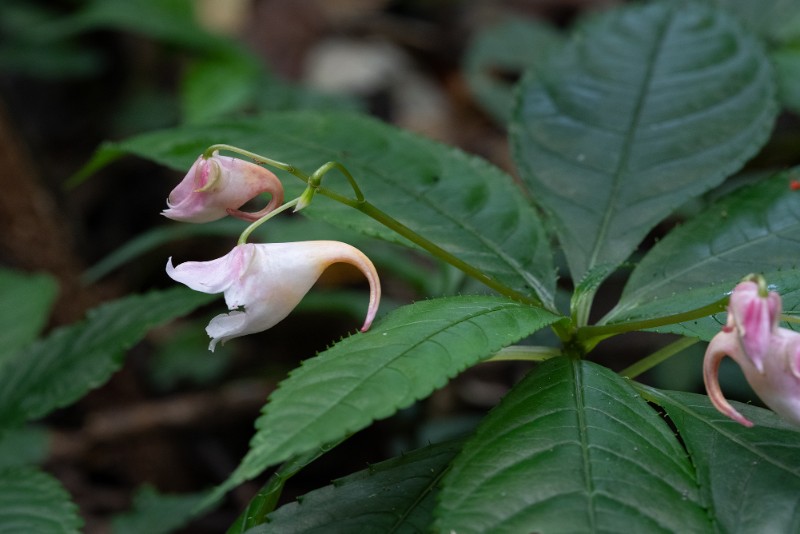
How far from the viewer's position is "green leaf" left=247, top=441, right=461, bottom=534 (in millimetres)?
1044

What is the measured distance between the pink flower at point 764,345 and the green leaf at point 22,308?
157 cm

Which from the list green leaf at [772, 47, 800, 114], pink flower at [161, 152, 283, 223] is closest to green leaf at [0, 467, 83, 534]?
pink flower at [161, 152, 283, 223]

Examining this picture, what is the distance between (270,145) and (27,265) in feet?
4.18

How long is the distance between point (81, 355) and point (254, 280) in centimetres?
79

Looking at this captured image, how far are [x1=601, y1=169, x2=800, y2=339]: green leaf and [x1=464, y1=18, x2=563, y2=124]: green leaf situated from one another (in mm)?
1990

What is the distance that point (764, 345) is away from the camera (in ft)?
2.84

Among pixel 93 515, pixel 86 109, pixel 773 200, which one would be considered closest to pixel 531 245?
pixel 773 200

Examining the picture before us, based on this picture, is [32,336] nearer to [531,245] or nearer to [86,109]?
[531,245]

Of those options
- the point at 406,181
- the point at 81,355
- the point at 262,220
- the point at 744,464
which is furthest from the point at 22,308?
the point at 744,464

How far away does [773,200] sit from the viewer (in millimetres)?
1394

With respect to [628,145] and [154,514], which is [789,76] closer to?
[628,145]

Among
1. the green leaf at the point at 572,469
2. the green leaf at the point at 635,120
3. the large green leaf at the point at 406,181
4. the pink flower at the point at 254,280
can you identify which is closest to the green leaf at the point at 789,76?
the green leaf at the point at 635,120

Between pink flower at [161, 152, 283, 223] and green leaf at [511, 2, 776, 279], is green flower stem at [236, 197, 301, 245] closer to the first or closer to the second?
pink flower at [161, 152, 283, 223]

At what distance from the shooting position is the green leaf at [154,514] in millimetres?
1876
